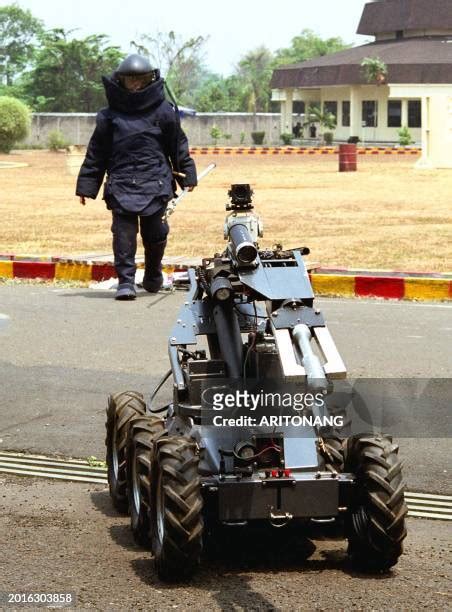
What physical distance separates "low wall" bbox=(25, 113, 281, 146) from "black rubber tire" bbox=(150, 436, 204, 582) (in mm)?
58959

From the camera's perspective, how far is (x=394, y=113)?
64125 millimetres

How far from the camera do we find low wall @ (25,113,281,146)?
65.6 meters

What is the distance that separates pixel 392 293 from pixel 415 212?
9143 millimetres

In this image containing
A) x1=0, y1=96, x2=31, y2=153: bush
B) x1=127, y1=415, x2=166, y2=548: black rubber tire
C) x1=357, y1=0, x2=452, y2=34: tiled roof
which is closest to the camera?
x1=127, y1=415, x2=166, y2=548: black rubber tire

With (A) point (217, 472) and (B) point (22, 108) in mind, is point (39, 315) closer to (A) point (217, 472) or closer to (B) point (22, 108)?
(A) point (217, 472)

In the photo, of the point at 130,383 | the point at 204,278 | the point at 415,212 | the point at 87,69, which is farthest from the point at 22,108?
the point at 204,278

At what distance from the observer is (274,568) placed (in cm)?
498

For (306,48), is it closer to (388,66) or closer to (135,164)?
(388,66)

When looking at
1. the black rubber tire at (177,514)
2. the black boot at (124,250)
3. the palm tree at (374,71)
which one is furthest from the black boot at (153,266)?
the palm tree at (374,71)

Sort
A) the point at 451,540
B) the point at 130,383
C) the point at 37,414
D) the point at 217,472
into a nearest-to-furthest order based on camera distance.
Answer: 1. the point at 217,472
2. the point at 451,540
3. the point at 37,414
4. the point at 130,383

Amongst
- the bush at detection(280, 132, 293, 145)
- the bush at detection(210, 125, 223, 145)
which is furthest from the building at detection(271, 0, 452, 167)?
the bush at detection(210, 125, 223, 145)

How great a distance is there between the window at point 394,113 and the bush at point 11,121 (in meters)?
21.2

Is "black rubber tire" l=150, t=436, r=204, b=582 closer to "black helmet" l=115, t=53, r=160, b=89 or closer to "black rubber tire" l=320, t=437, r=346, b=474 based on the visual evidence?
"black rubber tire" l=320, t=437, r=346, b=474

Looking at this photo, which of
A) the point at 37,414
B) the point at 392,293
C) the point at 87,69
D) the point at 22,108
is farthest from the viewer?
the point at 87,69
